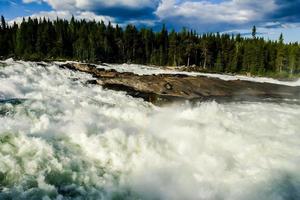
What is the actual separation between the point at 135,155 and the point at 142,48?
90945 mm

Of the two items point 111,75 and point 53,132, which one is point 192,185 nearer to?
point 53,132

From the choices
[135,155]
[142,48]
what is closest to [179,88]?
[135,155]

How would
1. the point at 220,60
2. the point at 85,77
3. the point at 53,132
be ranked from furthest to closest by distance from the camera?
the point at 220,60 → the point at 85,77 → the point at 53,132

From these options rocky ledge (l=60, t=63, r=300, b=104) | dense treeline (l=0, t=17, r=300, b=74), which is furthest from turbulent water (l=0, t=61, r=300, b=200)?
dense treeline (l=0, t=17, r=300, b=74)

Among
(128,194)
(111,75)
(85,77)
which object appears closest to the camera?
(128,194)

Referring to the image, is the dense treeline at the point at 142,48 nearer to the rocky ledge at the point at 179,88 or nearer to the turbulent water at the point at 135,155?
the rocky ledge at the point at 179,88

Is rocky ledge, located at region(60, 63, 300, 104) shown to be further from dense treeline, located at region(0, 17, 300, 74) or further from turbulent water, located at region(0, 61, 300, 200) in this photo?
dense treeline, located at region(0, 17, 300, 74)

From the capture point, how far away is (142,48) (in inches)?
4050

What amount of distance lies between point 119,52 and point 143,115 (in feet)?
270

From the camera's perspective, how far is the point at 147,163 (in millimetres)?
13453

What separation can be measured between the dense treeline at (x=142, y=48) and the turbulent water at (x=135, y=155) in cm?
7038

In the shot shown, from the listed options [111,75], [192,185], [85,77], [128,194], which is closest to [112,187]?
[128,194]

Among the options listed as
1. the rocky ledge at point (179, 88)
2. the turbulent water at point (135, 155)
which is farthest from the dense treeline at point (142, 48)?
the turbulent water at point (135, 155)

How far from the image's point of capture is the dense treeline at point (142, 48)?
295 ft
